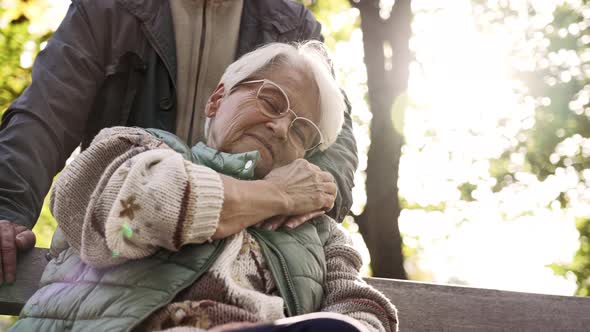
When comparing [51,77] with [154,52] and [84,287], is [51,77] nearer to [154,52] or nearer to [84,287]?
[154,52]

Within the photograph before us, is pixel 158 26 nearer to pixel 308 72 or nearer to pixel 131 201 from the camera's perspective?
pixel 308 72

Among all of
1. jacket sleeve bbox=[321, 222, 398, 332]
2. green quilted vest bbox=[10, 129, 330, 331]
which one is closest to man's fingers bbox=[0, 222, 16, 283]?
green quilted vest bbox=[10, 129, 330, 331]

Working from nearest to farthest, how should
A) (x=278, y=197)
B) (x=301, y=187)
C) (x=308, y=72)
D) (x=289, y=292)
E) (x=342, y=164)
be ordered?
(x=289, y=292)
(x=278, y=197)
(x=301, y=187)
(x=308, y=72)
(x=342, y=164)

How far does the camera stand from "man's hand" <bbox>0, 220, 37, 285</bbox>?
245 centimetres

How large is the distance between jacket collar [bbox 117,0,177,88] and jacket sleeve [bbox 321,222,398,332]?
1346mm

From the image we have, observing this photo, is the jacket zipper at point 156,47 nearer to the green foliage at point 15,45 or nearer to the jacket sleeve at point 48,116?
the jacket sleeve at point 48,116

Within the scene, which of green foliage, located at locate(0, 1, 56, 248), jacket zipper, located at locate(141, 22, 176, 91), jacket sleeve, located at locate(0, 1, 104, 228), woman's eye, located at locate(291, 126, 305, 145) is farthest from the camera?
green foliage, located at locate(0, 1, 56, 248)

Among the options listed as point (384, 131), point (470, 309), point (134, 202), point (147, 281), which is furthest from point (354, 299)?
point (384, 131)

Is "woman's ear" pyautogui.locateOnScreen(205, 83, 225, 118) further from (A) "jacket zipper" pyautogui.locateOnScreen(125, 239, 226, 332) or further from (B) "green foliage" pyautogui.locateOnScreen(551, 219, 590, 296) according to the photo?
(B) "green foliage" pyautogui.locateOnScreen(551, 219, 590, 296)

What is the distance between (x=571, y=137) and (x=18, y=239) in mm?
9891

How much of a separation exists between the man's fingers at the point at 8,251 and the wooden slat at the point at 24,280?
33 mm

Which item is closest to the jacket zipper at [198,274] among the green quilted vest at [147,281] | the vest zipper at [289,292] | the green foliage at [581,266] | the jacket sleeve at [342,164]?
the green quilted vest at [147,281]

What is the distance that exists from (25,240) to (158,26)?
46.3 inches

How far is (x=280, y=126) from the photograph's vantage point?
7.17 ft
